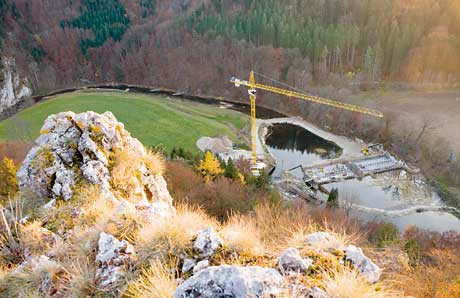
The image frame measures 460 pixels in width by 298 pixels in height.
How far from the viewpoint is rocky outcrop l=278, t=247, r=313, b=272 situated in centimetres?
515

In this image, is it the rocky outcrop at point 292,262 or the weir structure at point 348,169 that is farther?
the weir structure at point 348,169

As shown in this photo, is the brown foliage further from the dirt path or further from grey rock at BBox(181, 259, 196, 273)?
the dirt path

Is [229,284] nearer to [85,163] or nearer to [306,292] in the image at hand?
[306,292]

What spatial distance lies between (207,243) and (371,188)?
134 feet

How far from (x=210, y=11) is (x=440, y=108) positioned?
66.1 meters

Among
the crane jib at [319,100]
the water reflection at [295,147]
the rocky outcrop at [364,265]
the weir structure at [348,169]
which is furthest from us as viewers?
the crane jib at [319,100]

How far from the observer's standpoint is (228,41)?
273 feet

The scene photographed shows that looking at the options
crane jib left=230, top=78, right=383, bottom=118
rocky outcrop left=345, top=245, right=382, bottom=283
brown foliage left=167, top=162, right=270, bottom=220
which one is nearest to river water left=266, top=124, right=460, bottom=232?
crane jib left=230, top=78, right=383, bottom=118

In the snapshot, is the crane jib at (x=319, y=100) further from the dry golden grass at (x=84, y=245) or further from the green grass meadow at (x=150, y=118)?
the dry golden grass at (x=84, y=245)

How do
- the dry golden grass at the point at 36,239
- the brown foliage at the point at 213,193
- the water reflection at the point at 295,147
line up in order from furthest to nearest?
the water reflection at the point at 295,147
the brown foliage at the point at 213,193
the dry golden grass at the point at 36,239

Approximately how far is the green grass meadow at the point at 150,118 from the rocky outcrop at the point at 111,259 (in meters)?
43.6

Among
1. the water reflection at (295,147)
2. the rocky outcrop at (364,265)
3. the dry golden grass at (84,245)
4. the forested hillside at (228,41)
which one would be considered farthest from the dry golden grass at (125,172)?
the forested hillside at (228,41)

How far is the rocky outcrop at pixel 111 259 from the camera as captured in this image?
557 cm

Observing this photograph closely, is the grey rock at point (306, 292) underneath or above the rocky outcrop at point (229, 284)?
underneath
